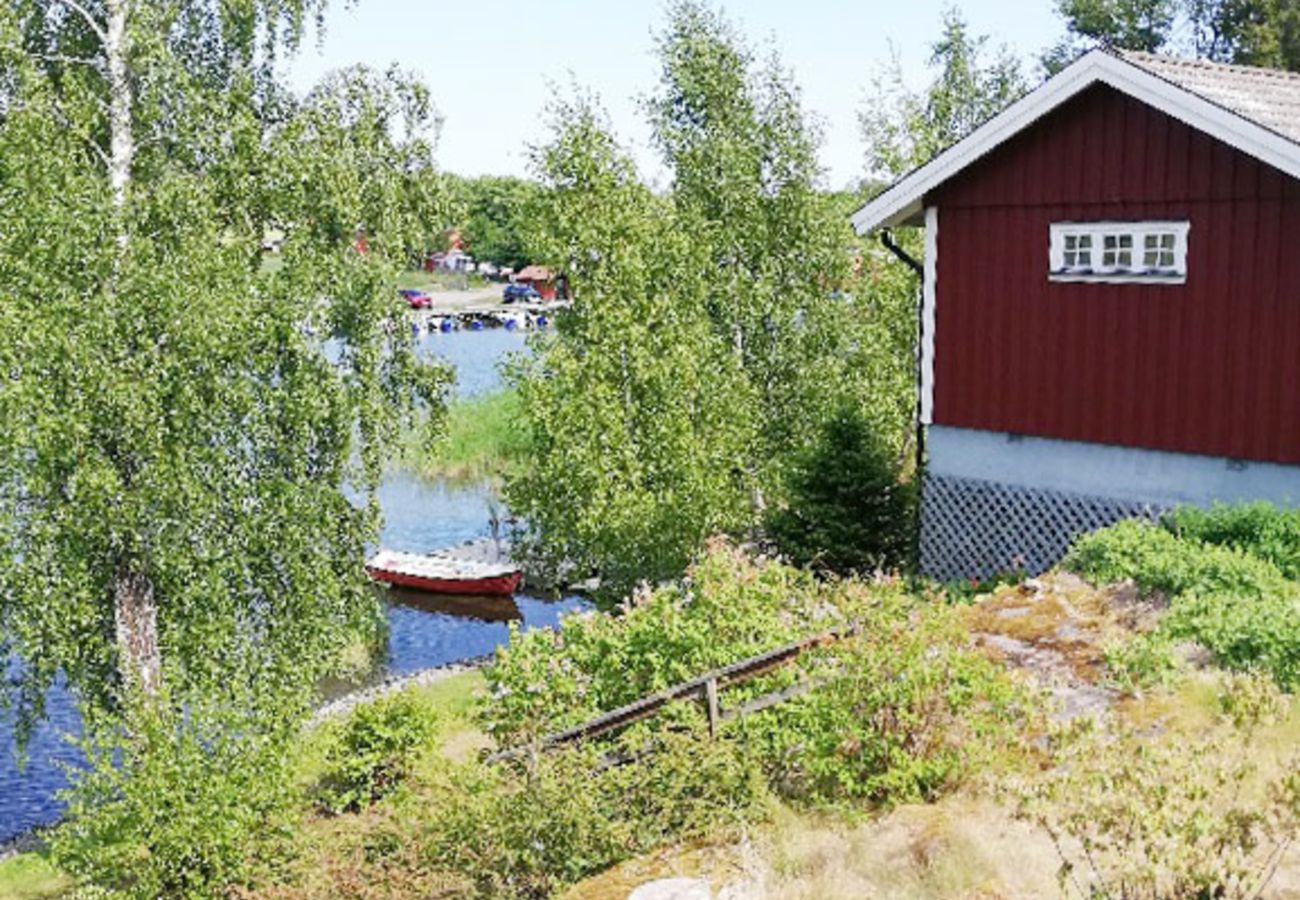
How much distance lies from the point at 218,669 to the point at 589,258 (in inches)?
321

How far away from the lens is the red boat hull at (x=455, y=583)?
3155 cm

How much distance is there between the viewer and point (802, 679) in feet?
38.9

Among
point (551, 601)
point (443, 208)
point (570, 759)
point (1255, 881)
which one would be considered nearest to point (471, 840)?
point (570, 759)

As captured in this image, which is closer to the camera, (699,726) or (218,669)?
(699,726)

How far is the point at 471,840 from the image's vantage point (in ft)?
35.3

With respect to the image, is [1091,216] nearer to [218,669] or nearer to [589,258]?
[589,258]

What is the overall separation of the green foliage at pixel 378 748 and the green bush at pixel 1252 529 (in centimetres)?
949

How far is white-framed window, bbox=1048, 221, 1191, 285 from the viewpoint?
1723cm

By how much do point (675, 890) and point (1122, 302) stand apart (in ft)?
37.0

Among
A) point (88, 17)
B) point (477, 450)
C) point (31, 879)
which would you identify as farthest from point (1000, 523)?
point (477, 450)

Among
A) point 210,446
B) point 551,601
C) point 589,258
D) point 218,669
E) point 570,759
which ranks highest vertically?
point 589,258

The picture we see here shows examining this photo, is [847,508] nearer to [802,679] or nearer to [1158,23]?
[802,679]

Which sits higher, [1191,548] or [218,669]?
[1191,548]

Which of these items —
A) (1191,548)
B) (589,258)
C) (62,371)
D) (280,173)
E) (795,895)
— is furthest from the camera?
(589,258)
